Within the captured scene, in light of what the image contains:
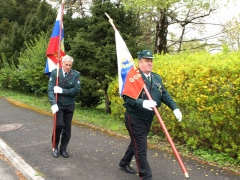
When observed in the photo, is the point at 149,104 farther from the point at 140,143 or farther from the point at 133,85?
the point at 140,143

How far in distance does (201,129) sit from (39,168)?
10.0 feet

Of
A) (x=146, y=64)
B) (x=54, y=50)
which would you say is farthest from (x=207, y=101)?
(x=54, y=50)

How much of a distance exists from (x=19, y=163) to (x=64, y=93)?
1.48 meters

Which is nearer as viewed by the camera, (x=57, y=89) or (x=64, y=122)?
(x=57, y=89)

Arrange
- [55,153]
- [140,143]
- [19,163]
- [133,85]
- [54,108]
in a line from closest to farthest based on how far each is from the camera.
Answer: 1. [133,85]
2. [140,143]
3. [54,108]
4. [19,163]
5. [55,153]

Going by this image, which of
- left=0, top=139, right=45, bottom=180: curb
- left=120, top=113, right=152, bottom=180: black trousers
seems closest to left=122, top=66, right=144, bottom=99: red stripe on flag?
left=120, top=113, right=152, bottom=180: black trousers

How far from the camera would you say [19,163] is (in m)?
4.85

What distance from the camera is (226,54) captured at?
532 cm

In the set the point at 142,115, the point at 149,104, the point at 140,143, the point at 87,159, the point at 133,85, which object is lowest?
the point at 87,159

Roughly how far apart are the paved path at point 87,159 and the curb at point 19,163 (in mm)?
34

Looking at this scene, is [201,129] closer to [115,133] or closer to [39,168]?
[115,133]

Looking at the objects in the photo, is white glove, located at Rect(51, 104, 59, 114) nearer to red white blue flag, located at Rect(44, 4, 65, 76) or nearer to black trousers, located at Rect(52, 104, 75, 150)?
black trousers, located at Rect(52, 104, 75, 150)

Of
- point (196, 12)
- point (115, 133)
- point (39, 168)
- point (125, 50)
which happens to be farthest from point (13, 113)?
point (196, 12)

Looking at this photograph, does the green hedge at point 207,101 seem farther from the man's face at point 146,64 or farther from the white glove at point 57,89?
the white glove at point 57,89
